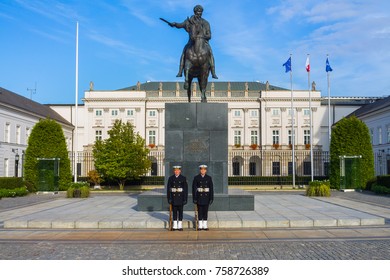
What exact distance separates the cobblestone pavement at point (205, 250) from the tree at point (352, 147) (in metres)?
23.6

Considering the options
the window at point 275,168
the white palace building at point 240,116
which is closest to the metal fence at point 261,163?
the window at point 275,168

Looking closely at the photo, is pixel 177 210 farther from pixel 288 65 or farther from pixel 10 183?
pixel 288 65

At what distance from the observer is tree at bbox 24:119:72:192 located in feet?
104

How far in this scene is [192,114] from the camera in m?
14.5

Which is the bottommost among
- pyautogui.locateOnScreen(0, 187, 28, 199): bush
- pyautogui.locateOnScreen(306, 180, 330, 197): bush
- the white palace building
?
pyautogui.locateOnScreen(0, 187, 28, 199): bush

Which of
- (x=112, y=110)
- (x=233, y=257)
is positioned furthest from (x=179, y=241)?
(x=112, y=110)

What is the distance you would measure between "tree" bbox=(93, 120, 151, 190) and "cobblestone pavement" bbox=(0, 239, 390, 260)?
2912 centimetres

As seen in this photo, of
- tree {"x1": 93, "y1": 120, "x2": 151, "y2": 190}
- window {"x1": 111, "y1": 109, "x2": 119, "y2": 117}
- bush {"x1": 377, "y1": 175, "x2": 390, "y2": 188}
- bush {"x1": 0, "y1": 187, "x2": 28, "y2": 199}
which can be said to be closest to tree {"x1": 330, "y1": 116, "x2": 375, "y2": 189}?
bush {"x1": 377, "y1": 175, "x2": 390, "y2": 188}

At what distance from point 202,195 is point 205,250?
2.65m

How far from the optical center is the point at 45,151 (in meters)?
31.9

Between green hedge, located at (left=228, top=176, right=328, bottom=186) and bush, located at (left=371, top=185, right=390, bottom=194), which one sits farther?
green hedge, located at (left=228, top=176, right=328, bottom=186)

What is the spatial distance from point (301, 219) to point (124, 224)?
534cm

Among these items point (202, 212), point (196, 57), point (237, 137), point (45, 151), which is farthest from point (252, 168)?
point (202, 212)

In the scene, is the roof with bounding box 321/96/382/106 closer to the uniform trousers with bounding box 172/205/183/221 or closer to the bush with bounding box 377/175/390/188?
the bush with bounding box 377/175/390/188
